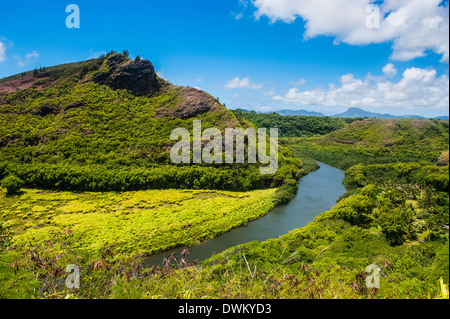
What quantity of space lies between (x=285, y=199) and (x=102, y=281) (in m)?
28.3

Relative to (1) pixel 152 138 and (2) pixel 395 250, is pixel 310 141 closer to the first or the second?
(1) pixel 152 138

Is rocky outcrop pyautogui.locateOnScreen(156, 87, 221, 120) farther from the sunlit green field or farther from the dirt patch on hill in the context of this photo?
the dirt patch on hill

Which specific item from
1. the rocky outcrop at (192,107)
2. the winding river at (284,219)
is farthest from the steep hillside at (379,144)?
the rocky outcrop at (192,107)

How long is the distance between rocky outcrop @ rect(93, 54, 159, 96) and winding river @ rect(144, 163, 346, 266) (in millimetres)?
39248

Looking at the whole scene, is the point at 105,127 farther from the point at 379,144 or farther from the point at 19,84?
the point at 379,144

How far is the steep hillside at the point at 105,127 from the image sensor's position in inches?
1332

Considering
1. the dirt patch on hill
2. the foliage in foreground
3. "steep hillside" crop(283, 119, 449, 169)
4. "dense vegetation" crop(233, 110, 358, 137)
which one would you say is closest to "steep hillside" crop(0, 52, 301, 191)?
the dirt patch on hill

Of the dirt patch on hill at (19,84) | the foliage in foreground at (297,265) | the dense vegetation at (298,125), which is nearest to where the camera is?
the foliage in foreground at (297,265)

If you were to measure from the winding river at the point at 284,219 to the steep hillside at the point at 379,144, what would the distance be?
1099cm

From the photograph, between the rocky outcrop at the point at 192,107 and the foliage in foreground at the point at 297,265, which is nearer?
the foliage in foreground at the point at 297,265

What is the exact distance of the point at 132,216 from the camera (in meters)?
24.4

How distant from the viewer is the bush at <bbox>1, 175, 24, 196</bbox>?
94.7ft

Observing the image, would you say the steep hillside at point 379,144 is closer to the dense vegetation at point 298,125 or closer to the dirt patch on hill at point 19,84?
the dense vegetation at point 298,125

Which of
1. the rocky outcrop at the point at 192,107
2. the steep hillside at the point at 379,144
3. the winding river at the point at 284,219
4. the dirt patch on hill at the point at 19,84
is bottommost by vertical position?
the winding river at the point at 284,219
